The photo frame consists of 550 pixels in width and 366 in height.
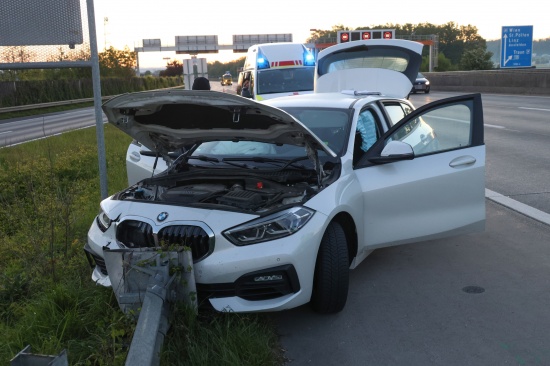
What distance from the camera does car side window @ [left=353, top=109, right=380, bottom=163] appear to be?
209 inches

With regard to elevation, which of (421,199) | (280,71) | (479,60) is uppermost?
(479,60)

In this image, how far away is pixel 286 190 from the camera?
4.46 meters

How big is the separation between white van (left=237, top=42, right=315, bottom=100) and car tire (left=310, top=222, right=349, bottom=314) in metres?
12.8

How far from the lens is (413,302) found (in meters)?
4.62

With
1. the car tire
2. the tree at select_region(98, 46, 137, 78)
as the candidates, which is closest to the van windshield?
the car tire

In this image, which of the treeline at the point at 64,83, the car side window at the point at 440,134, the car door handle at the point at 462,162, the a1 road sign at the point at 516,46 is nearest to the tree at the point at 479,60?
the a1 road sign at the point at 516,46

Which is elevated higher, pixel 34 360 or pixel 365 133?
pixel 365 133

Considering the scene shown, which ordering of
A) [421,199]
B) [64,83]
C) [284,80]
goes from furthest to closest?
[64,83] → [284,80] → [421,199]

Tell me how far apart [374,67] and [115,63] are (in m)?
62.1

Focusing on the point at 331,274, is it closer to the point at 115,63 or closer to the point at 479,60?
the point at 479,60

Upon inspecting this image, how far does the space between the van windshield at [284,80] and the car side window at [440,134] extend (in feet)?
37.4

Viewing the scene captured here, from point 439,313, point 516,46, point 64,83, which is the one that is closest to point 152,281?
point 439,313

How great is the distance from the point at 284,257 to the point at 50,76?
46.9 m

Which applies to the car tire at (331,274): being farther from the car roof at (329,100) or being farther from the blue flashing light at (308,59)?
the blue flashing light at (308,59)
